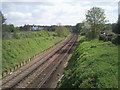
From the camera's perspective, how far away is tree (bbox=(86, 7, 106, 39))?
54.9m

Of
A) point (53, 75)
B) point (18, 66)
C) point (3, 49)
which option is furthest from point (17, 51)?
point (53, 75)

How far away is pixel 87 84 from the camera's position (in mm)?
12438

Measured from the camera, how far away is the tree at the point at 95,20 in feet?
180

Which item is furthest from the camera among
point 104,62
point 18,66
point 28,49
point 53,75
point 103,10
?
point 103,10

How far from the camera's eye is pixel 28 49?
45.6 m

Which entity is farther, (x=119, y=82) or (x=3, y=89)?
(x=3, y=89)

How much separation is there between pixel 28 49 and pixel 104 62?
30.2m

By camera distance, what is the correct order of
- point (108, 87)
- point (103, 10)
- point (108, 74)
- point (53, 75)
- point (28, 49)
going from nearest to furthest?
point (108, 87) < point (108, 74) < point (53, 75) < point (28, 49) < point (103, 10)

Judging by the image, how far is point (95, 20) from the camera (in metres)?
55.5

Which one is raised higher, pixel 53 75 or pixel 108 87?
pixel 108 87

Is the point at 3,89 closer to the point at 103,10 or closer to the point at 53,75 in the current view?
the point at 53,75

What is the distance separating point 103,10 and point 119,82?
45.3m

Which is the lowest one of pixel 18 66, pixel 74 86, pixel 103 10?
pixel 18 66

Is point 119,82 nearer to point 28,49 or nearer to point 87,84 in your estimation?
point 87,84
